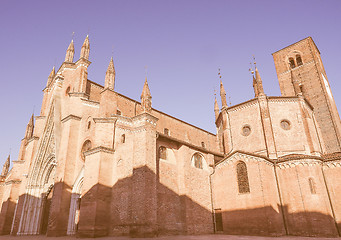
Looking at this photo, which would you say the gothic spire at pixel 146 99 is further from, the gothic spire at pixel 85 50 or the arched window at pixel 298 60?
the arched window at pixel 298 60

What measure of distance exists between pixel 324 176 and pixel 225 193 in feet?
25.3

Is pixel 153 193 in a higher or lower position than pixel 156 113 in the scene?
lower

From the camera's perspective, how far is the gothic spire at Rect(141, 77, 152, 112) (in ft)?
57.2

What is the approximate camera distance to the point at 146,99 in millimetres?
17719

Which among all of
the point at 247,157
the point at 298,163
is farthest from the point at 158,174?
the point at 298,163

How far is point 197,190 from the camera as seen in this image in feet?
64.8

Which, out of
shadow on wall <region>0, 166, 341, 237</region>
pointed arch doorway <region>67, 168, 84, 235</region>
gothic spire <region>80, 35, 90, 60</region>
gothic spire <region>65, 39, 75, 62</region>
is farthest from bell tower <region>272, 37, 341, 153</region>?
gothic spire <region>65, 39, 75, 62</region>

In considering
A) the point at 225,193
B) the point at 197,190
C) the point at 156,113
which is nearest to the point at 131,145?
the point at 197,190

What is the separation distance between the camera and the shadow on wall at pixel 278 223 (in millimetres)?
16297

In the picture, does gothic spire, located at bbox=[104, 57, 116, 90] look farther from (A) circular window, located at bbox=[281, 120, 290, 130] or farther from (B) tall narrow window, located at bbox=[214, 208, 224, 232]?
(A) circular window, located at bbox=[281, 120, 290, 130]

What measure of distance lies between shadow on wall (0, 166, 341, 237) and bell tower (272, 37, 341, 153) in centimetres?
1240

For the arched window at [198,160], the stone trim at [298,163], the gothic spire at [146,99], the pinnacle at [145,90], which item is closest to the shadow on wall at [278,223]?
the stone trim at [298,163]

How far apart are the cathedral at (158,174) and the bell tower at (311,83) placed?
0.60 metres

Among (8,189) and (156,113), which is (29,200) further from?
(156,113)
